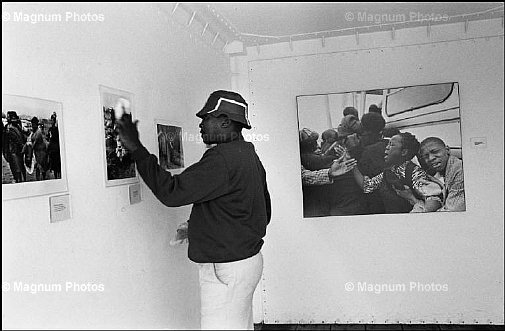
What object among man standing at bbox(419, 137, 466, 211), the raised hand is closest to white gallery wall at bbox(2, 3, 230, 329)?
the raised hand

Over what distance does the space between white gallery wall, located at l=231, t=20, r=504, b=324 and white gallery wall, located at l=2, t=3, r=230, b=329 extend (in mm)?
709

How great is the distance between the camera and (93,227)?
1.35m

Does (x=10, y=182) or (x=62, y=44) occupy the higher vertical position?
(x=62, y=44)

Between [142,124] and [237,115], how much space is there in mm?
323

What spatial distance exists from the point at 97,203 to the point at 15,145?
0.33 m

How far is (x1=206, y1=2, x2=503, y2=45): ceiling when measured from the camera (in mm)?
2104

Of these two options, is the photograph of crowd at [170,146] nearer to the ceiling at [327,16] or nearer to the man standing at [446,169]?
the ceiling at [327,16]

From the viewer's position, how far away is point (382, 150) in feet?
8.36

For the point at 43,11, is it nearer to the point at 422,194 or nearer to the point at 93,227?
the point at 93,227

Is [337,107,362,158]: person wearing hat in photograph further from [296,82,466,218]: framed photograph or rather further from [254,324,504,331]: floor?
[254,324,504,331]: floor

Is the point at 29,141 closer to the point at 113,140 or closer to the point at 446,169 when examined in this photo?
the point at 113,140

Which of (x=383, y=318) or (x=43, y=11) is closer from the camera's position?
(x=43, y=11)

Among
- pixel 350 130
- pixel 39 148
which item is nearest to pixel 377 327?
pixel 350 130

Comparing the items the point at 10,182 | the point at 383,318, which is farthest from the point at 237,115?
the point at 383,318
